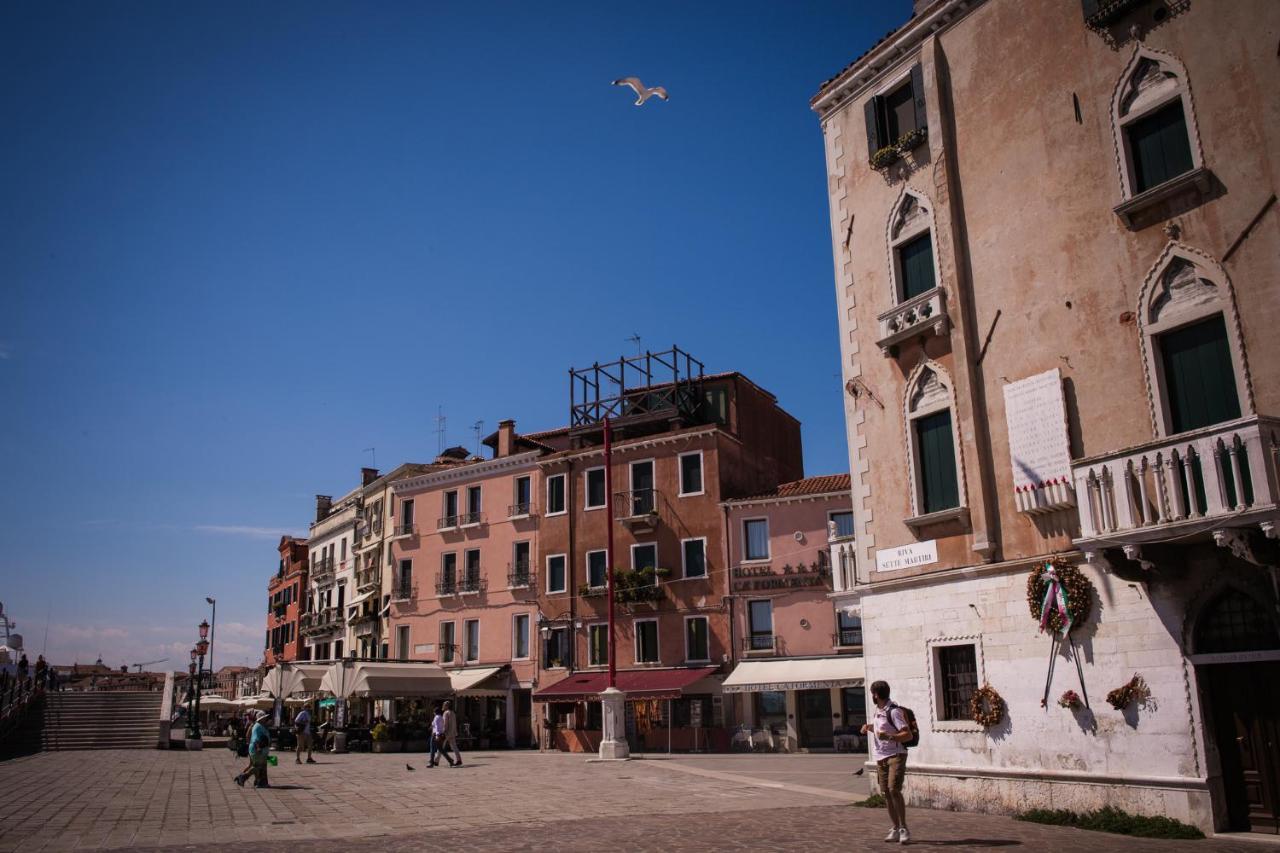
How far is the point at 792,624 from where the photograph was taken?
3625cm

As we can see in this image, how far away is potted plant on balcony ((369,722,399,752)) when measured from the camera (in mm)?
37375

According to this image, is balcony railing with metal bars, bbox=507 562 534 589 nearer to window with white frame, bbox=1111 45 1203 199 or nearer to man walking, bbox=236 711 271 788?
man walking, bbox=236 711 271 788

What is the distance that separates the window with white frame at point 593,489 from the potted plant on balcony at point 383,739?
12291 mm

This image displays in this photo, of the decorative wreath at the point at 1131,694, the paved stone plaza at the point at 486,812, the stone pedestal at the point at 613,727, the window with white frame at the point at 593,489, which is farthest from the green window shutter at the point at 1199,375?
the window with white frame at the point at 593,489

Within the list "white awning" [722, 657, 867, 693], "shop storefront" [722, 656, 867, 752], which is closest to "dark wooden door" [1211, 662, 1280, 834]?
"white awning" [722, 657, 867, 693]

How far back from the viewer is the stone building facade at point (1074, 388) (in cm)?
1238

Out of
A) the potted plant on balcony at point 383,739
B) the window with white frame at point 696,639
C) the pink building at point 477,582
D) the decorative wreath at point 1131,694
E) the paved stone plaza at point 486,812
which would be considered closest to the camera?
the paved stone plaza at point 486,812

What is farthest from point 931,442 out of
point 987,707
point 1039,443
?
point 987,707

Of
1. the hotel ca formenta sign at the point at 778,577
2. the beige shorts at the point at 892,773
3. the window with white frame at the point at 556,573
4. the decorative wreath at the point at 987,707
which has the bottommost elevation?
the beige shorts at the point at 892,773

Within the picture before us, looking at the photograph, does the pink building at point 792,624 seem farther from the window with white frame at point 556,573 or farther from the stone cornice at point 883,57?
the stone cornice at point 883,57

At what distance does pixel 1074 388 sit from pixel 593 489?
29.8 meters

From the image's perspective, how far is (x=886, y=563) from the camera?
1752cm

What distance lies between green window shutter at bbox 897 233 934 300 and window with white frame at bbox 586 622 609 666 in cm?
2631

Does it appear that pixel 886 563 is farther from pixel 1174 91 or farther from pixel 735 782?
pixel 1174 91
